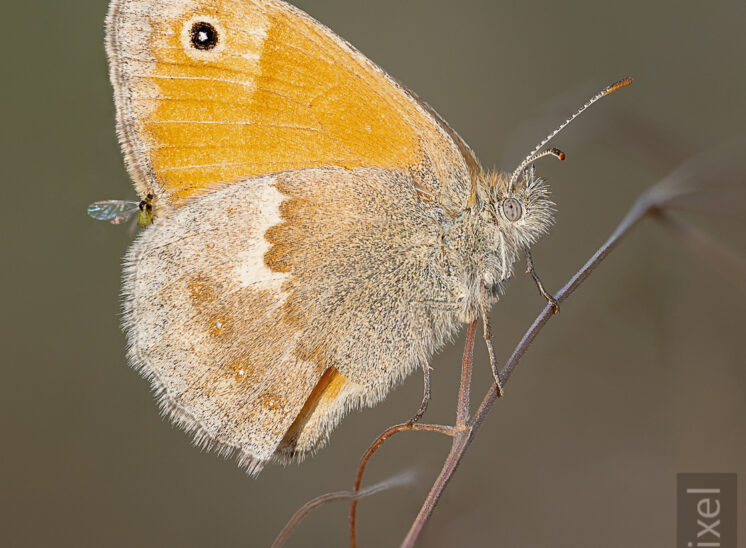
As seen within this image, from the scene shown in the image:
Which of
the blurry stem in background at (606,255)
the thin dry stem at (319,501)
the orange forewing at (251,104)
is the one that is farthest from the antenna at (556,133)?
the thin dry stem at (319,501)

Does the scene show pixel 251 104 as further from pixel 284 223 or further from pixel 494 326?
pixel 494 326

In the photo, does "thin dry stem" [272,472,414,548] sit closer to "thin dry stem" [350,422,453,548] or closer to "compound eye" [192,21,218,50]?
"thin dry stem" [350,422,453,548]

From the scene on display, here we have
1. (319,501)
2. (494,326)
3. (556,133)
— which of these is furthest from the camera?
A: (494,326)

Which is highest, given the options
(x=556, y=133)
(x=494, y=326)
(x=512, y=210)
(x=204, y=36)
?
(x=204, y=36)

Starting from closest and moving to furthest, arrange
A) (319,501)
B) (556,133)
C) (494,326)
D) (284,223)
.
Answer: (319,501) → (556,133) → (284,223) → (494,326)

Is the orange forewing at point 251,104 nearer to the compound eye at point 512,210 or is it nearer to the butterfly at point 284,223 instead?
the butterfly at point 284,223

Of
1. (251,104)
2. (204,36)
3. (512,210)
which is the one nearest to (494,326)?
(512,210)

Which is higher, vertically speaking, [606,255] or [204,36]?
[204,36]

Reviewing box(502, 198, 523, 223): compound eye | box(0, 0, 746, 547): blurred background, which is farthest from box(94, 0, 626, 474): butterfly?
box(0, 0, 746, 547): blurred background
